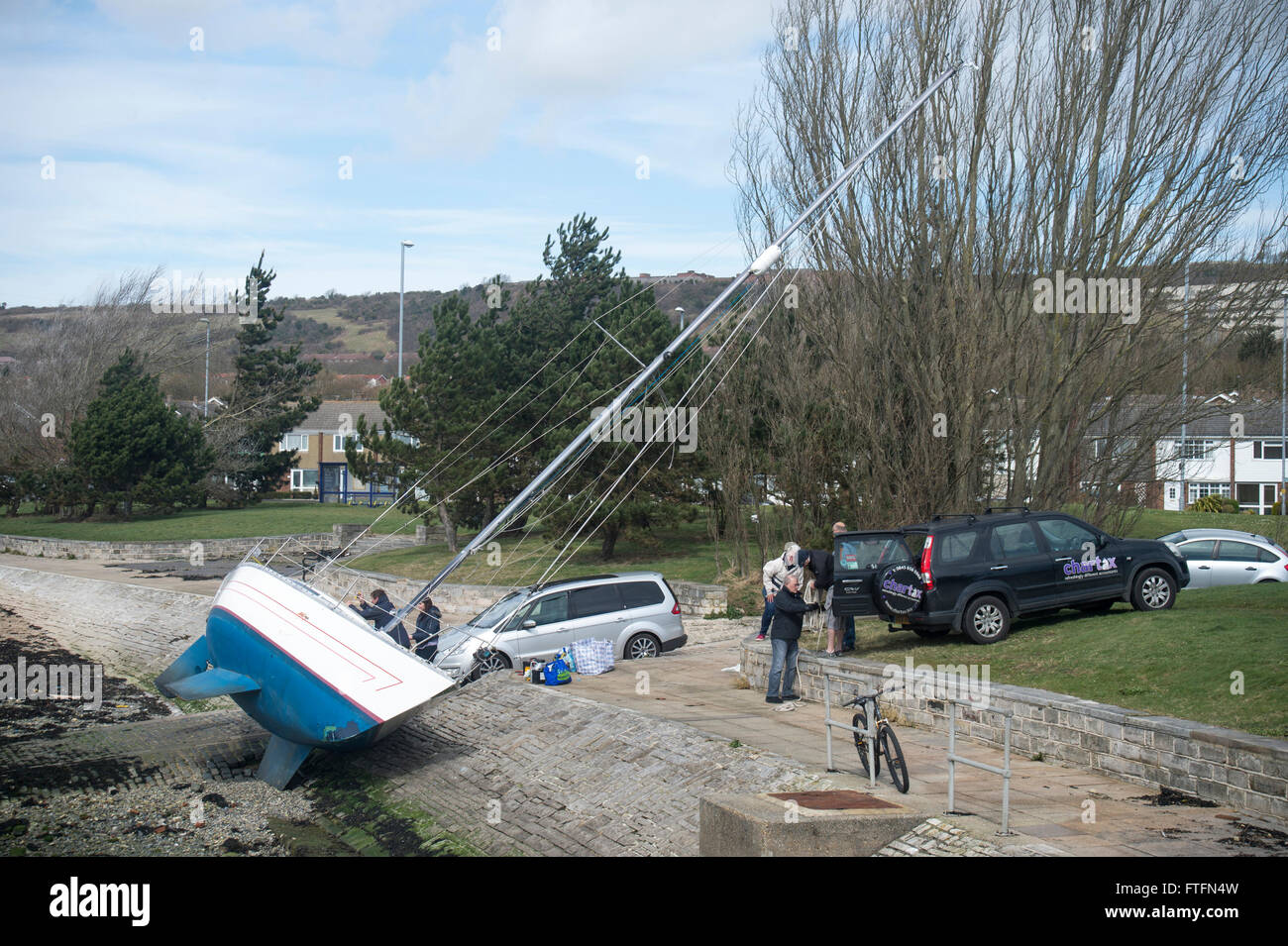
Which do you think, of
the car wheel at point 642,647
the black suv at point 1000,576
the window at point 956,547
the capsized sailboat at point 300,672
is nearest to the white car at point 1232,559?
the black suv at point 1000,576

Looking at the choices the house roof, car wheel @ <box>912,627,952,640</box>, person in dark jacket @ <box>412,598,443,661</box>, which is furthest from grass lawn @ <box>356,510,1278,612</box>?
the house roof

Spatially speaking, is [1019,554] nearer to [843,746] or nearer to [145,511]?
[843,746]

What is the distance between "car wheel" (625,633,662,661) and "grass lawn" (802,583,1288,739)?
4500 mm

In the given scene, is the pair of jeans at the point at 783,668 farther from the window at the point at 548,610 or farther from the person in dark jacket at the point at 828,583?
the window at the point at 548,610

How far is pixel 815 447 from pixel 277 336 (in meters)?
145

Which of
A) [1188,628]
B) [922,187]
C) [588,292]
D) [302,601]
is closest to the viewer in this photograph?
[1188,628]

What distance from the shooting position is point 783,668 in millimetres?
13102

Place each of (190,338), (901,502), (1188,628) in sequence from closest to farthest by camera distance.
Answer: (1188,628) → (901,502) → (190,338)

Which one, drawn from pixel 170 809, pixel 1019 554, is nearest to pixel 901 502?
pixel 1019 554

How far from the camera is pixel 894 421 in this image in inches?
829

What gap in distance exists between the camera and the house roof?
79188mm

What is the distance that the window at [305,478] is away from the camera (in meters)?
79.1

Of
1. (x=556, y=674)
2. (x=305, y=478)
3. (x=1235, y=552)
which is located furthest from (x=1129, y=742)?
(x=305, y=478)

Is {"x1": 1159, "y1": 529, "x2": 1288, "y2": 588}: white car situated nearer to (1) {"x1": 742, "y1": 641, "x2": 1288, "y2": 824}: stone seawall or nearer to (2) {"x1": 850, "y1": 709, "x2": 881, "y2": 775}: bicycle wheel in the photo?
(1) {"x1": 742, "y1": 641, "x2": 1288, "y2": 824}: stone seawall
